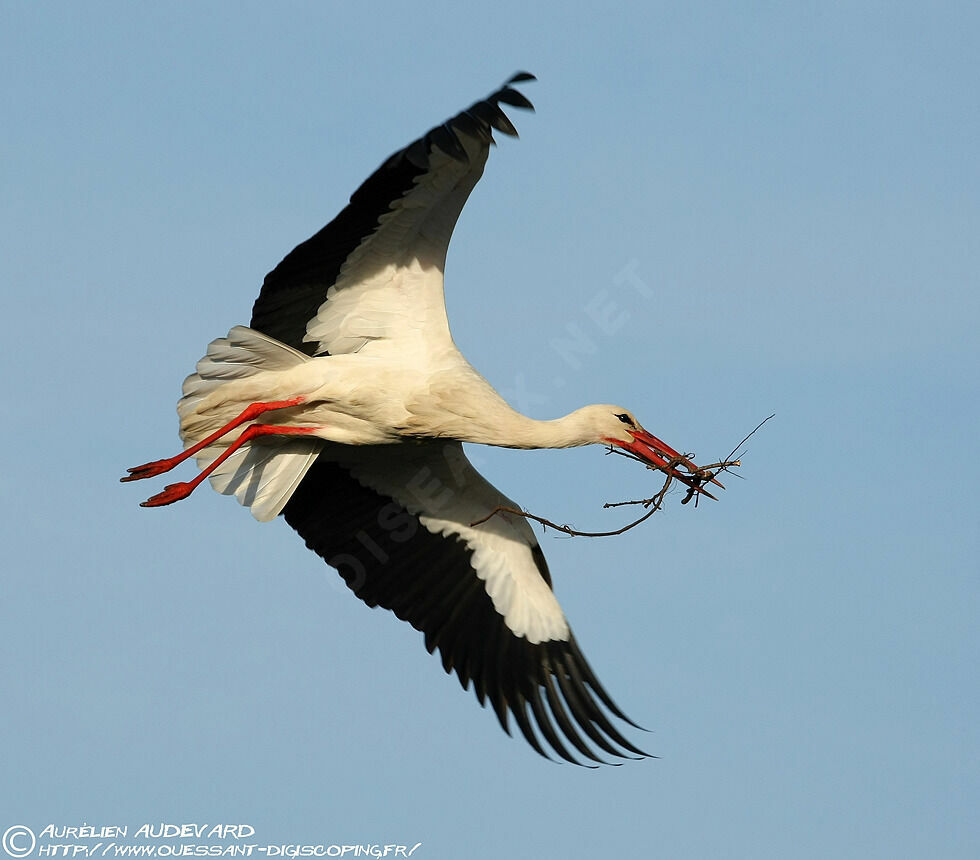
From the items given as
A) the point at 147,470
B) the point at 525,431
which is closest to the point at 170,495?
the point at 147,470

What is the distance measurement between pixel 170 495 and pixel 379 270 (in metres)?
2.02

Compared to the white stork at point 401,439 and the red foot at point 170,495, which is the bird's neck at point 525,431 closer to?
the white stork at point 401,439

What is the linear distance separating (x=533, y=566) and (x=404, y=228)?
112 inches

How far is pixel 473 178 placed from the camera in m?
9.59

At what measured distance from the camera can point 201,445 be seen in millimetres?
10586

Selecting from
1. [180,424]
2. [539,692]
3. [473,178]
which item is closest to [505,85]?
[473,178]

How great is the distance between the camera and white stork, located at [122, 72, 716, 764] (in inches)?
397

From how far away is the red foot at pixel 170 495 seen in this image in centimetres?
1055

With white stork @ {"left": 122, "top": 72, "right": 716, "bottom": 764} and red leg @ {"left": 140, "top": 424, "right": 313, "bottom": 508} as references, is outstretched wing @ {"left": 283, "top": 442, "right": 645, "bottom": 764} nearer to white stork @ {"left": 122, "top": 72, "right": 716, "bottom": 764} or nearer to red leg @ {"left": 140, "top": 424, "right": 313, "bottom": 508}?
white stork @ {"left": 122, "top": 72, "right": 716, "bottom": 764}

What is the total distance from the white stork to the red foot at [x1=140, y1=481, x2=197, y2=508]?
0.04 feet

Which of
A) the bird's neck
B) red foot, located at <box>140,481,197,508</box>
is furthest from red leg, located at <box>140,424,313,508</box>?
the bird's neck

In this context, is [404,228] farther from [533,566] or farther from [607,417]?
[533,566]

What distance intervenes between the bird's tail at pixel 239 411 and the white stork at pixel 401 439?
11mm

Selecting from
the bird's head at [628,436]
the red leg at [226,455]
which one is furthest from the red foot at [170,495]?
the bird's head at [628,436]
